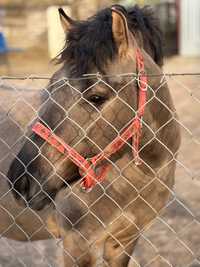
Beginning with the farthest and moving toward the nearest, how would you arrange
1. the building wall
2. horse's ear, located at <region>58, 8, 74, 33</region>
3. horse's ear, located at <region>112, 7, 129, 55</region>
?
1. the building wall
2. horse's ear, located at <region>58, 8, 74, 33</region>
3. horse's ear, located at <region>112, 7, 129, 55</region>

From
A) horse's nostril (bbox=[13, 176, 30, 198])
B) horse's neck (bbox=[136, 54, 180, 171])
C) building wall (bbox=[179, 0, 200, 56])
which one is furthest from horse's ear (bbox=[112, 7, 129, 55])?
building wall (bbox=[179, 0, 200, 56])

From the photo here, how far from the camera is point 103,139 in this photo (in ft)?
7.92

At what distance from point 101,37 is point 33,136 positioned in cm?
48

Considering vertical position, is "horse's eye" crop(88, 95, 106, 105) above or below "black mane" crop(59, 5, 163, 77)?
below

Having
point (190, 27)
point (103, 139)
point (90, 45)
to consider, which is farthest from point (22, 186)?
point (190, 27)

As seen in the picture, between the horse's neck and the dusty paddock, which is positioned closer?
the horse's neck

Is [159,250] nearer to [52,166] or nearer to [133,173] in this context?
[133,173]

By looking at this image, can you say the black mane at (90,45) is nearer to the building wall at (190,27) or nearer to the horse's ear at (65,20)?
the horse's ear at (65,20)

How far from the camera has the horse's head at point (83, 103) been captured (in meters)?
2.34

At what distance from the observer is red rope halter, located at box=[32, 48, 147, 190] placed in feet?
7.71

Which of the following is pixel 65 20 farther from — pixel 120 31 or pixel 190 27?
pixel 190 27

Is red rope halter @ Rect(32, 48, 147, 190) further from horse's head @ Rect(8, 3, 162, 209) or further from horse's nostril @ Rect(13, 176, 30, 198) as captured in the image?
horse's nostril @ Rect(13, 176, 30, 198)

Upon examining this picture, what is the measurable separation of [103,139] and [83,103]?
181 millimetres

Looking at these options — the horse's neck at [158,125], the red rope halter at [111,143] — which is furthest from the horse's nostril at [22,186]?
the horse's neck at [158,125]
